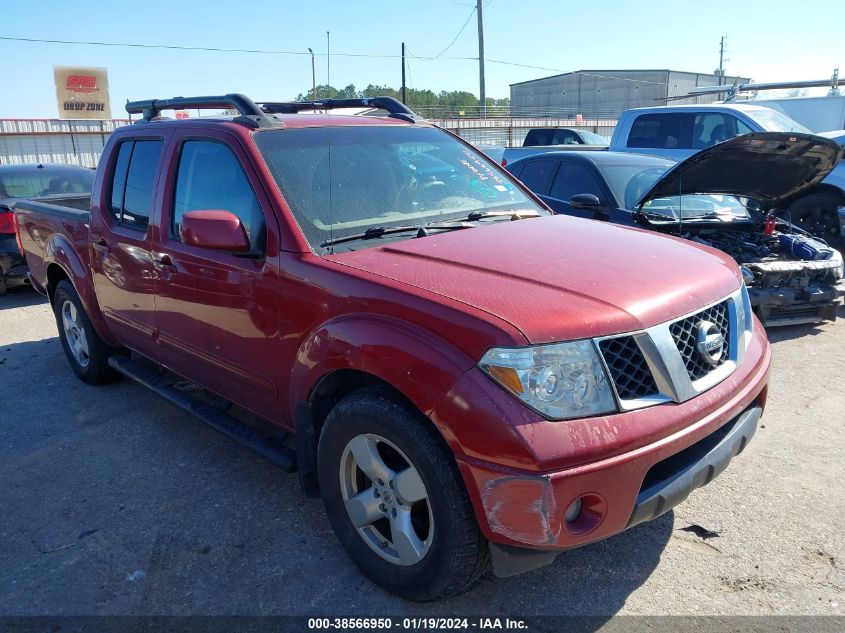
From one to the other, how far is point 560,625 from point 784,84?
16.0 m

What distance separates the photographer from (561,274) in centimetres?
260

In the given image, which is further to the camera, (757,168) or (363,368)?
(757,168)

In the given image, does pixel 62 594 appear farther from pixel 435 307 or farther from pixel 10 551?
pixel 435 307

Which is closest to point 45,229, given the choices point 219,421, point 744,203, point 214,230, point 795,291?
point 219,421

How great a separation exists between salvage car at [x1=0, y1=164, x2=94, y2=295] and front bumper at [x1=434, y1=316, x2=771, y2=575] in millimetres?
7633

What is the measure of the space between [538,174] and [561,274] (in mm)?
5399

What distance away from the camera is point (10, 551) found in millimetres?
3141

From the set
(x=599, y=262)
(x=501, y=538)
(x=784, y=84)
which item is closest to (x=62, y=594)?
(x=501, y=538)

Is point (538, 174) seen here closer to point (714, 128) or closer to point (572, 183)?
point (572, 183)

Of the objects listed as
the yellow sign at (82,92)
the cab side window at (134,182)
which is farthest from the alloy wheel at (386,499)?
the yellow sign at (82,92)

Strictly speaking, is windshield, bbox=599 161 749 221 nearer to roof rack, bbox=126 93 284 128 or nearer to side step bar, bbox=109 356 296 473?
roof rack, bbox=126 93 284 128

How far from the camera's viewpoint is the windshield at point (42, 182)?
8.81 metres

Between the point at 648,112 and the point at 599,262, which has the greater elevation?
the point at 648,112

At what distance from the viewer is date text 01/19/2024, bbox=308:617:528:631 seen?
254 cm
